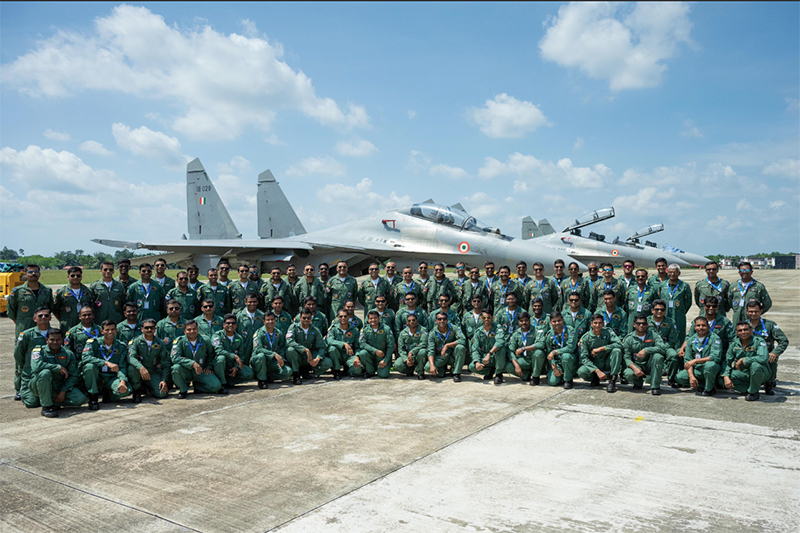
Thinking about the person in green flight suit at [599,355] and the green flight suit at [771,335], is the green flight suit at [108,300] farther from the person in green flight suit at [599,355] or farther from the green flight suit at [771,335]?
the green flight suit at [771,335]

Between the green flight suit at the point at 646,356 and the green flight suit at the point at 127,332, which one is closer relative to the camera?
the green flight suit at the point at 646,356

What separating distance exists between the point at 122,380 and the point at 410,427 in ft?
10.9

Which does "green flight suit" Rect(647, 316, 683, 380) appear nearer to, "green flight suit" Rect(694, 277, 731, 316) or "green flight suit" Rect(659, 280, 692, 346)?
"green flight suit" Rect(659, 280, 692, 346)

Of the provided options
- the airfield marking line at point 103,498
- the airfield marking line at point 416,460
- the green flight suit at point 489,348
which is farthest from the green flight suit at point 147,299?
the airfield marking line at point 416,460

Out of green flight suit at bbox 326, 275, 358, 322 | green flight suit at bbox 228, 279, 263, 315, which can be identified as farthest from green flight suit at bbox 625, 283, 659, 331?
green flight suit at bbox 228, 279, 263, 315

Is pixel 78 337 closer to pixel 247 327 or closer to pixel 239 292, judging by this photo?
pixel 247 327

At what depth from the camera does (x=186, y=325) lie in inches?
262

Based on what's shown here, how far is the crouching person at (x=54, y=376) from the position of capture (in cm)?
568

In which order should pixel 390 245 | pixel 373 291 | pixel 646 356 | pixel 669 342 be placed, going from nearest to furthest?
1. pixel 646 356
2. pixel 669 342
3. pixel 373 291
4. pixel 390 245

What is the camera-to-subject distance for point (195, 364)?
647 cm

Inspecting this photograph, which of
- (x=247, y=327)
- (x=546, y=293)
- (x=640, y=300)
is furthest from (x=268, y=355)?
(x=640, y=300)

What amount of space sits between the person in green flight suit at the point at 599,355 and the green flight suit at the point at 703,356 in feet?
2.42

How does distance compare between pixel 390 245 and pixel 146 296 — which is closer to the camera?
pixel 146 296

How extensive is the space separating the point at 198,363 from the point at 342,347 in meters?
1.90
